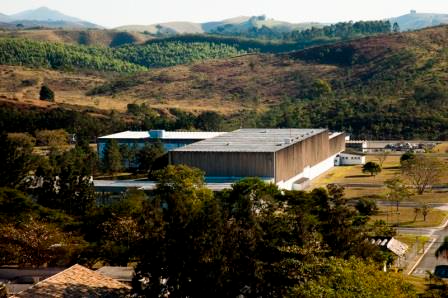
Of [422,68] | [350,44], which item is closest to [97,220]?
[422,68]

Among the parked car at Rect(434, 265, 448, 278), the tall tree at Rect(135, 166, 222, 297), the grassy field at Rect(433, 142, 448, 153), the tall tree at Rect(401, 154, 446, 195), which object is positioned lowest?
the grassy field at Rect(433, 142, 448, 153)

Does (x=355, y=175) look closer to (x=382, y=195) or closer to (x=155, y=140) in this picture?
(x=382, y=195)

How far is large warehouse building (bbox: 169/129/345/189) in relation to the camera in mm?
73125

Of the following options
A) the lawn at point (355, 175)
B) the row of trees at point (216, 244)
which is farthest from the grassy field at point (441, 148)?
the row of trees at point (216, 244)

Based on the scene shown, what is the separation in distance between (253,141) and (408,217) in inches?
930

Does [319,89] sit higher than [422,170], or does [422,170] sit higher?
[319,89]

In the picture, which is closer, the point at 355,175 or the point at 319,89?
the point at 355,175

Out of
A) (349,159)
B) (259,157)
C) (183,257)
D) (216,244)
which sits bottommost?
(349,159)

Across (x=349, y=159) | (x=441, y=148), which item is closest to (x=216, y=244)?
(x=349, y=159)

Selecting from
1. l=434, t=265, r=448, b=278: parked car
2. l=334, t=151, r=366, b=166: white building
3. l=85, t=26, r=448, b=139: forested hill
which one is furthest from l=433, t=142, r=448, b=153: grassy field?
l=434, t=265, r=448, b=278: parked car

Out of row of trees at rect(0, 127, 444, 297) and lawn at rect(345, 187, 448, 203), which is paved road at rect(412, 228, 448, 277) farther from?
lawn at rect(345, 187, 448, 203)

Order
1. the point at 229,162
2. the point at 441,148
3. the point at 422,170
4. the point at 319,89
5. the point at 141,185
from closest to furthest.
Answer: the point at 141,185 → the point at 229,162 → the point at 422,170 → the point at 441,148 → the point at 319,89

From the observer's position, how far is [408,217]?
64.8 meters

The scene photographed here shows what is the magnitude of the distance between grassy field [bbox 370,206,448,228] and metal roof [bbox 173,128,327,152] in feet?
42.6
